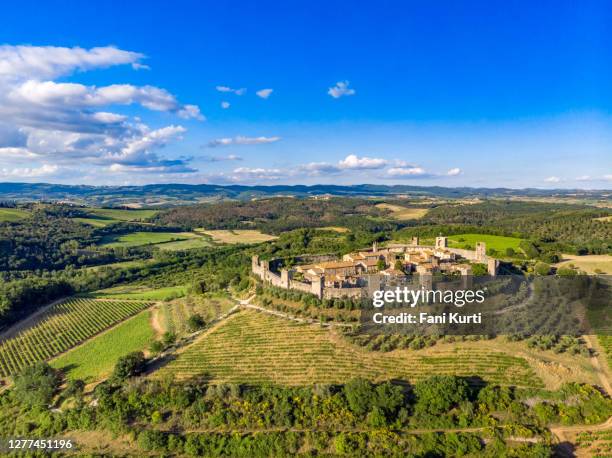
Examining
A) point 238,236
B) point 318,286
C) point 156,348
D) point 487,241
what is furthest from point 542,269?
point 238,236

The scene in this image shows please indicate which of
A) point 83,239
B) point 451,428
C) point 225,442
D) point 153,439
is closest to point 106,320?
point 153,439

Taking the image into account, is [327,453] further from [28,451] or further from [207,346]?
[28,451]

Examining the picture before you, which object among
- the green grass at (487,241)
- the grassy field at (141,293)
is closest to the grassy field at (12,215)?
the grassy field at (141,293)

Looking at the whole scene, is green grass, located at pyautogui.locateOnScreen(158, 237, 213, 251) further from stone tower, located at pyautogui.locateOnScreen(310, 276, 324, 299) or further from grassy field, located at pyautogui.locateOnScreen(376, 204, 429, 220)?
grassy field, located at pyautogui.locateOnScreen(376, 204, 429, 220)

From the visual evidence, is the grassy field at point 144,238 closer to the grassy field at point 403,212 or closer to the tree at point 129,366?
the tree at point 129,366

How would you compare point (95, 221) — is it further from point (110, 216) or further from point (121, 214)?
point (121, 214)
